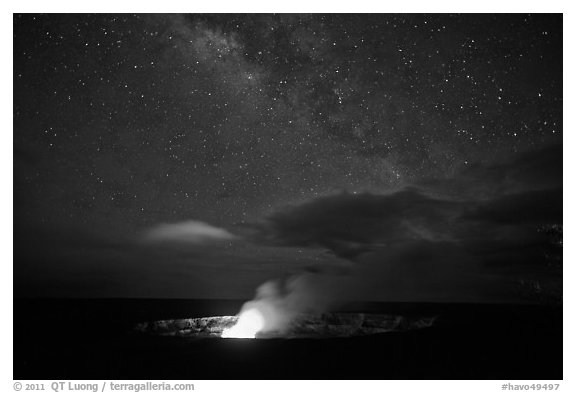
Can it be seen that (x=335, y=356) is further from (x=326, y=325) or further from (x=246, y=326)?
(x=246, y=326)

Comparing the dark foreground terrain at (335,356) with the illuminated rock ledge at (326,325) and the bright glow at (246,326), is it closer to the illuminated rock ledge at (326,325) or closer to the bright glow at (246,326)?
the illuminated rock ledge at (326,325)

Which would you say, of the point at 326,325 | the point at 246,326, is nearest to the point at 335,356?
the point at 326,325

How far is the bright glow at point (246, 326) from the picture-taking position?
89.6ft

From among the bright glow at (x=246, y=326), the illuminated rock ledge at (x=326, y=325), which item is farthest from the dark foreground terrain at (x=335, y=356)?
the bright glow at (x=246, y=326)

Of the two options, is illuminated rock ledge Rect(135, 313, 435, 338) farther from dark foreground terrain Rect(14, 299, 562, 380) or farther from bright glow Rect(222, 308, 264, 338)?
dark foreground terrain Rect(14, 299, 562, 380)

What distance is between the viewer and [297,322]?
29.9 meters

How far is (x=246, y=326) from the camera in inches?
1144

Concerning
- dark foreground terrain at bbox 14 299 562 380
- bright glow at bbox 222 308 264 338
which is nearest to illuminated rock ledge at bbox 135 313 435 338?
bright glow at bbox 222 308 264 338

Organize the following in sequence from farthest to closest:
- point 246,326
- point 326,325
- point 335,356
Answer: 1. point 246,326
2. point 326,325
3. point 335,356

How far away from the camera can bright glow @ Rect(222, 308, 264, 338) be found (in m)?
27.3

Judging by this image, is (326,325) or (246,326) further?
(246,326)
